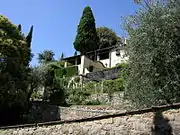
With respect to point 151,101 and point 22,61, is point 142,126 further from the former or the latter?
point 22,61

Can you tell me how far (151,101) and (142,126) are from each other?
15.9ft

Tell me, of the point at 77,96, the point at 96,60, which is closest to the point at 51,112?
the point at 77,96

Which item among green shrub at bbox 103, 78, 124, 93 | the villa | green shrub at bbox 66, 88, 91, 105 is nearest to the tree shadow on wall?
green shrub at bbox 66, 88, 91, 105

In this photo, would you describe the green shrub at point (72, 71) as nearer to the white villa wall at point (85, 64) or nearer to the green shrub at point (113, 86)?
the white villa wall at point (85, 64)

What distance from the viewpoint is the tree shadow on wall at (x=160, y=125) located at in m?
6.75

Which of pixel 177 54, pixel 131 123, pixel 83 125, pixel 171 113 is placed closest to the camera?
pixel 171 113

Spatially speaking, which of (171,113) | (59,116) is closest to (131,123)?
(171,113)

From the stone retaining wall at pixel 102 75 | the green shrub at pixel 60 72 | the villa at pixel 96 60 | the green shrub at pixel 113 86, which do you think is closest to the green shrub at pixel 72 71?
the green shrub at pixel 60 72

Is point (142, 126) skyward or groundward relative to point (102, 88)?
groundward

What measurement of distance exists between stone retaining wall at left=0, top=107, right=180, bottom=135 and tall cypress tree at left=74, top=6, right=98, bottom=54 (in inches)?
1769

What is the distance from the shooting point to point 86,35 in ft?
177

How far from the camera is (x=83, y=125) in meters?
8.81

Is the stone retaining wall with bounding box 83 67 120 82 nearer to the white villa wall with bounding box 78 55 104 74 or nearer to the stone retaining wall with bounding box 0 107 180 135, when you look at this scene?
the white villa wall with bounding box 78 55 104 74

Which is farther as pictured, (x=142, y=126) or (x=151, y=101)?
(x=151, y=101)
